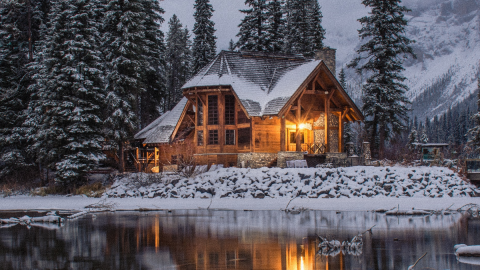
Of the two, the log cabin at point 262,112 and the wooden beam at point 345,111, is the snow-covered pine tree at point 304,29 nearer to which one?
the log cabin at point 262,112

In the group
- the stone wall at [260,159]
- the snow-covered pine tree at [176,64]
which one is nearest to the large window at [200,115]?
the stone wall at [260,159]

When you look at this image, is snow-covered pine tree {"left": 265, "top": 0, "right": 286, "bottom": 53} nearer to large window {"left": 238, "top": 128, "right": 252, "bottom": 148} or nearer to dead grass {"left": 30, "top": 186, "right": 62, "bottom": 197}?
large window {"left": 238, "top": 128, "right": 252, "bottom": 148}

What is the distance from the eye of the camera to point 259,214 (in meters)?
19.8

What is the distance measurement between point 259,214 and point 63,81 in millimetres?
16689

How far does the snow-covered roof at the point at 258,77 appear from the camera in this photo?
29531 mm

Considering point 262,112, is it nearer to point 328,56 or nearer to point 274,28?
point 328,56

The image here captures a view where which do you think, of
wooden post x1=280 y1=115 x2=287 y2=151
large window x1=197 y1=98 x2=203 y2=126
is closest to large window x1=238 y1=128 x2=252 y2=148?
wooden post x1=280 y1=115 x2=287 y2=151

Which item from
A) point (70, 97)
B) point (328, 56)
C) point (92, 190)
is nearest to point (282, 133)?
point (328, 56)

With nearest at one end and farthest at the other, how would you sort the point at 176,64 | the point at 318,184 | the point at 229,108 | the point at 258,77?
the point at 318,184 < the point at 229,108 < the point at 258,77 < the point at 176,64

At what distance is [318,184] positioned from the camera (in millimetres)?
23797

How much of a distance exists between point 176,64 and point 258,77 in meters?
28.4

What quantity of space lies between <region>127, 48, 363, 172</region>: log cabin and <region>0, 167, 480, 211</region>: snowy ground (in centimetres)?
302

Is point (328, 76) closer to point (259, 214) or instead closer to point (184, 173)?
point (184, 173)

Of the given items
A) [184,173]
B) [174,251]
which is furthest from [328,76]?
[174,251]
